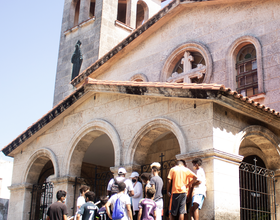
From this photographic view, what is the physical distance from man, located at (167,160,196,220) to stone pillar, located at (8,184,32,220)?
614 centimetres

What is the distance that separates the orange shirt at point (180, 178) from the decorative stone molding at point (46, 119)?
4.32 metres

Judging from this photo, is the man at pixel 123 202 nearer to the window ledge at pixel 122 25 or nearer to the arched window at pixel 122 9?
the window ledge at pixel 122 25

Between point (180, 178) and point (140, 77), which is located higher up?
point (140, 77)

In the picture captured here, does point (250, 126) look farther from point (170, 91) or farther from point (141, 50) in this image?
point (141, 50)

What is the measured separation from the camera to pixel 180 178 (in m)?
7.82

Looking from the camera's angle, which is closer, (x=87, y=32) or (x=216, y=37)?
(x=216, y=37)

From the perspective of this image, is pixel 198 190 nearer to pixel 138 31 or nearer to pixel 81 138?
pixel 81 138

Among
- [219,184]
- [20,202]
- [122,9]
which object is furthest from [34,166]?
[122,9]

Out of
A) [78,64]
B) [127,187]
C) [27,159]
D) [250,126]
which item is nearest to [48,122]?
[27,159]

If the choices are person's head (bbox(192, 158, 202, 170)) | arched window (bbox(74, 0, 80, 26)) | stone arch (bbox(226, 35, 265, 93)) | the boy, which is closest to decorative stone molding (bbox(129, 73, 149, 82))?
stone arch (bbox(226, 35, 265, 93))

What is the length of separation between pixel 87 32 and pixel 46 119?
403 inches

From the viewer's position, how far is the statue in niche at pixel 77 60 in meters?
21.0

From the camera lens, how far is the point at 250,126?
360 inches

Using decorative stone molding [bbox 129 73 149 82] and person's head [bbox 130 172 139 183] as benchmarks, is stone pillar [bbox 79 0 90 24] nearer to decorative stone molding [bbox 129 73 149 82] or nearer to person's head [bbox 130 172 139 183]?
decorative stone molding [bbox 129 73 149 82]
